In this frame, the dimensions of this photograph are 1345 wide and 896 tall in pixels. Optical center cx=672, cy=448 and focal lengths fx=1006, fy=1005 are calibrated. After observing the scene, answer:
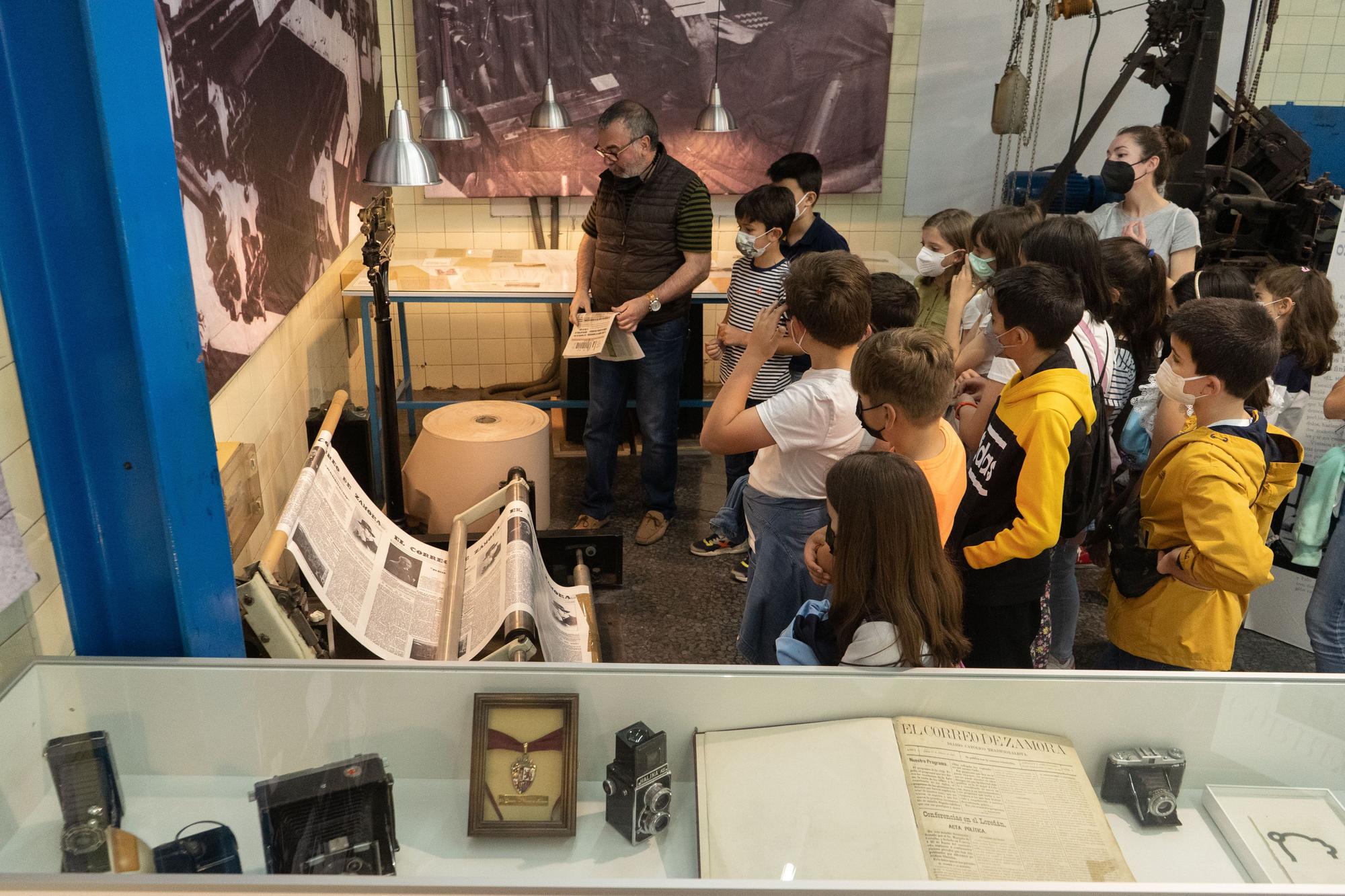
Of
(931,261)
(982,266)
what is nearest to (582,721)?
(982,266)

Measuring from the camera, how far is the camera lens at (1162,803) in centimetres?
154

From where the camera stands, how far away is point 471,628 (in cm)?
234

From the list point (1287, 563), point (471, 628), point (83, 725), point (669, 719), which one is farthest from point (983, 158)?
point (83, 725)

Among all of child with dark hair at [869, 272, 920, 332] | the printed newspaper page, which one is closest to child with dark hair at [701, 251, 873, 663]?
child with dark hair at [869, 272, 920, 332]

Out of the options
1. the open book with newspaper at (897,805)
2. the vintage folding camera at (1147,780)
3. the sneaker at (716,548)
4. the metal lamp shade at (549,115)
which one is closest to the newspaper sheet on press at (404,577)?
the open book with newspaper at (897,805)

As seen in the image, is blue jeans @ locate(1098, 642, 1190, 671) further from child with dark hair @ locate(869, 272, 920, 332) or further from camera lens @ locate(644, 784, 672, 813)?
camera lens @ locate(644, 784, 672, 813)

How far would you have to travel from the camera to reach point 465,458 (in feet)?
12.8

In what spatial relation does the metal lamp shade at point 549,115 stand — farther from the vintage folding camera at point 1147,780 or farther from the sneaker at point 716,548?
the vintage folding camera at point 1147,780

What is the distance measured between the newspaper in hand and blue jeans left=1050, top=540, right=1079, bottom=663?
1.97m

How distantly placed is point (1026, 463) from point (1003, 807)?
1026mm

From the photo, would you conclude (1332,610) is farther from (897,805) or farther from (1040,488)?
→ (897,805)

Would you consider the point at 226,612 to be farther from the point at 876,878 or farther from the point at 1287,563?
the point at 1287,563

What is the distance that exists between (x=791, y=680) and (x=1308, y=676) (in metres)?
0.82

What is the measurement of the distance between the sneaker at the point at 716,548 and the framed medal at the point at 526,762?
110 inches
